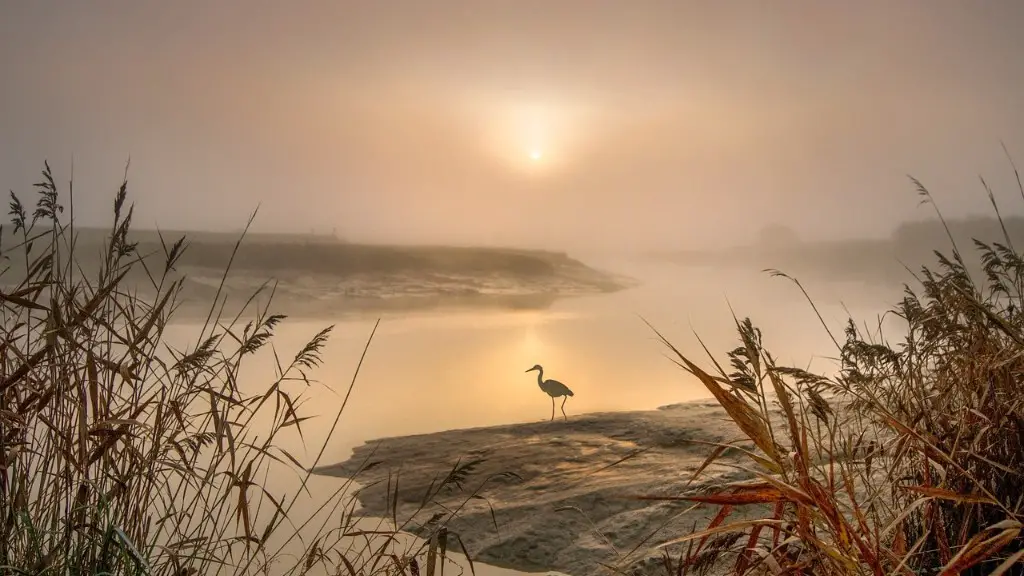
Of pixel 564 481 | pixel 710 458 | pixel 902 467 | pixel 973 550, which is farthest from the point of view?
pixel 564 481

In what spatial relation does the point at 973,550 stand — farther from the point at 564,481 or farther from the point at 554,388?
the point at 554,388

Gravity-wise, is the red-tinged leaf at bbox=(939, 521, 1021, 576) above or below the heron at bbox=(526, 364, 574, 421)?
above

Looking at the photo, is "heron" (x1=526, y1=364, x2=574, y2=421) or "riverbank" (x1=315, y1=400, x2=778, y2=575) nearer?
"riverbank" (x1=315, y1=400, x2=778, y2=575)

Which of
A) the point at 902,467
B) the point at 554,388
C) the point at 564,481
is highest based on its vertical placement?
the point at 902,467

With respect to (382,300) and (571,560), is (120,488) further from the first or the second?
(382,300)

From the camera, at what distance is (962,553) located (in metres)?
0.82

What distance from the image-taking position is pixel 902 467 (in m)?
1.54

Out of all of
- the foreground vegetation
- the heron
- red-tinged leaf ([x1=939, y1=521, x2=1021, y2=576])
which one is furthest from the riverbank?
red-tinged leaf ([x1=939, y1=521, x2=1021, y2=576])

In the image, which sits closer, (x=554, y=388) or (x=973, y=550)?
(x=973, y=550)

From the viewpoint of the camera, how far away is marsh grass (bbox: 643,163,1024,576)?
961mm

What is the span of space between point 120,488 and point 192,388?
268 mm

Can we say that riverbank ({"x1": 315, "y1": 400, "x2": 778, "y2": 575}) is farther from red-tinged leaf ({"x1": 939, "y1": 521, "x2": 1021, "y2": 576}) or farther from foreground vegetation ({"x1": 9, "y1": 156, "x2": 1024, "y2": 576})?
red-tinged leaf ({"x1": 939, "y1": 521, "x2": 1021, "y2": 576})

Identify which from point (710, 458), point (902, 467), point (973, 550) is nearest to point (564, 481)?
point (902, 467)

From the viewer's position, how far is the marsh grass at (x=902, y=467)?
0.96 meters
